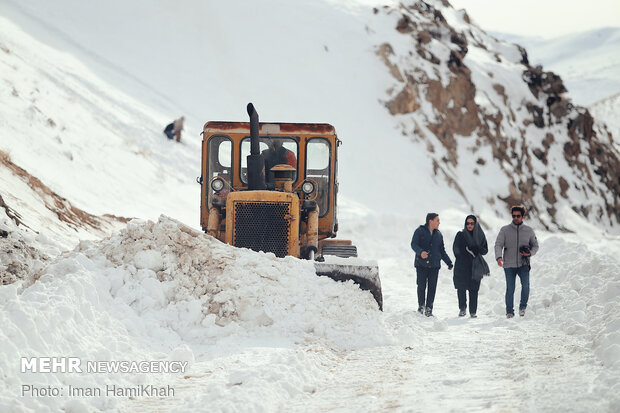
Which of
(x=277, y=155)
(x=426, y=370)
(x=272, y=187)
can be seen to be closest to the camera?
(x=426, y=370)

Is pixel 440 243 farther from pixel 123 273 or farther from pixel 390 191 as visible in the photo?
pixel 390 191

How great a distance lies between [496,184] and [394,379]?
33.1 meters

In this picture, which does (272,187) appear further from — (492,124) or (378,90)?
(492,124)

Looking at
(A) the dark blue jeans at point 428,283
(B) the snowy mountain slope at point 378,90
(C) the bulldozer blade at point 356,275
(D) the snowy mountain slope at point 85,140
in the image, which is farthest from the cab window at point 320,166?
(B) the snowy mountain slope at point 378,90

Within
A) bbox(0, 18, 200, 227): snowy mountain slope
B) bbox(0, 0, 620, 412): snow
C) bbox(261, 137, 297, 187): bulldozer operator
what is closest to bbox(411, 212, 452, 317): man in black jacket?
bbox(0, 0, 620, 412): snow

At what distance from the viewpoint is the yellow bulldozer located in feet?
30.2

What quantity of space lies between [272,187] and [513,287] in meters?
3.66

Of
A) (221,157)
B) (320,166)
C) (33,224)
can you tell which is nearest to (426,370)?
(320,166)

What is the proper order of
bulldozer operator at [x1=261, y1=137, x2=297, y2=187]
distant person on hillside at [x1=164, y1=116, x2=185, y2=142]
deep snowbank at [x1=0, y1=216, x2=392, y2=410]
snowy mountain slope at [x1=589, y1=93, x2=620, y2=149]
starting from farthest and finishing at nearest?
snowy mountain slope at [x1=589, y1=93, x2=620, y2=149] < distant person on hillside at [x1=164, y1=116, x2=185, y2=142] < bulldozer operator at [x1=261, y1=137, x2=297, y2=187] < deep snowbank at [x1=0, y1=216, x2=392, y2=410]

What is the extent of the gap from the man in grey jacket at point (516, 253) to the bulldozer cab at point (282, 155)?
2.56 m

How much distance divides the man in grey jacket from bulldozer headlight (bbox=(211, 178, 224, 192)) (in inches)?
160

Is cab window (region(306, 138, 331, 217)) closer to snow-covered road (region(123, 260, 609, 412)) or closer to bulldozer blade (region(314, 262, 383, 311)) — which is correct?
bulldozer blade (region(314, 262, 383, 311))

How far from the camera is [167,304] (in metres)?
7.19

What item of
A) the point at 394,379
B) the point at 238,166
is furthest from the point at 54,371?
the point at 238,166
